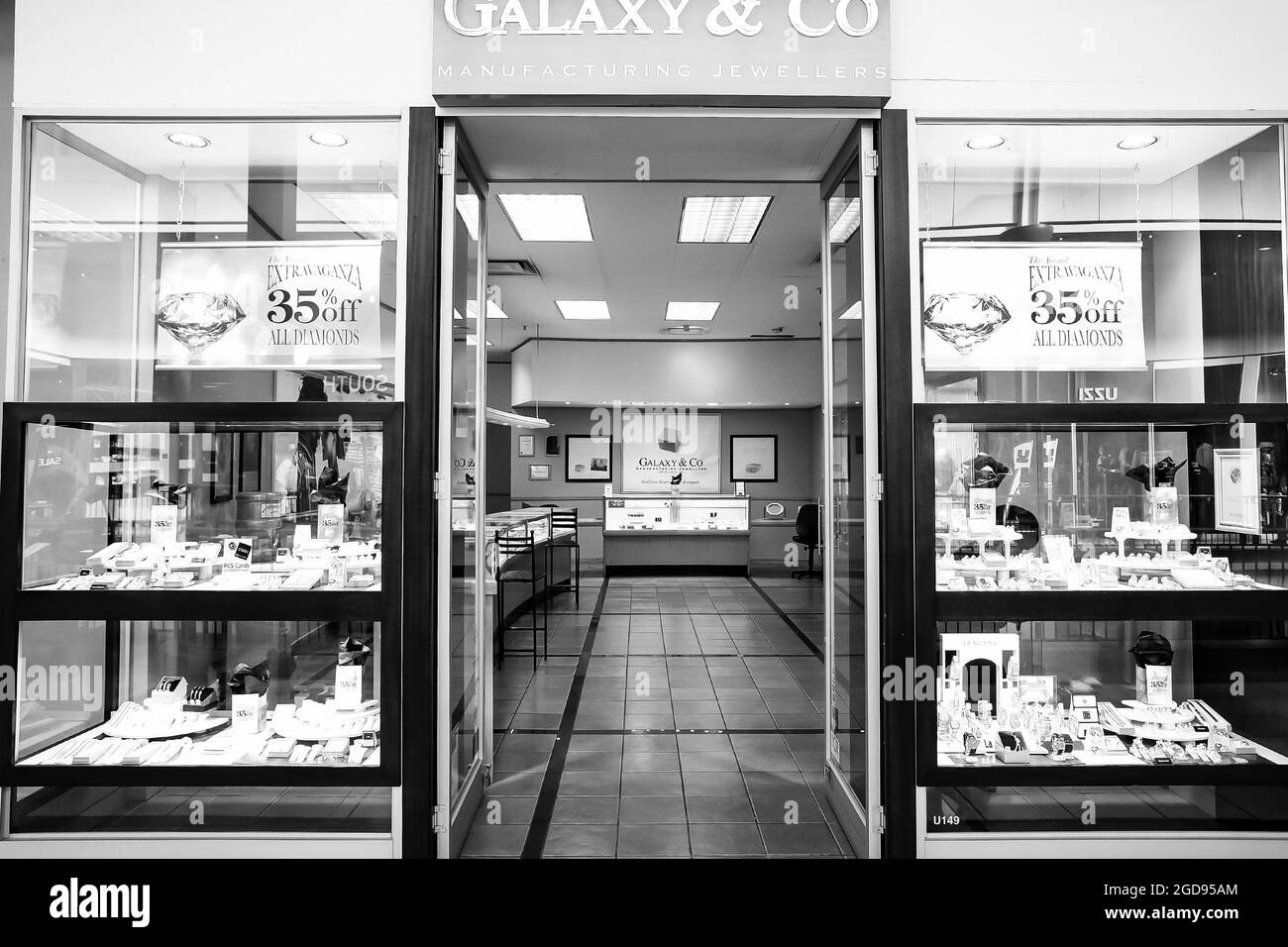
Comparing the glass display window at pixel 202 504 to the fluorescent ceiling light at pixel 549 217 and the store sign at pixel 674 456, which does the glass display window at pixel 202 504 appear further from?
the store sign at pixel 674 456

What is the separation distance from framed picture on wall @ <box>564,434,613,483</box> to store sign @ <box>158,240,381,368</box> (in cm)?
864

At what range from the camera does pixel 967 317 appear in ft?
8.98

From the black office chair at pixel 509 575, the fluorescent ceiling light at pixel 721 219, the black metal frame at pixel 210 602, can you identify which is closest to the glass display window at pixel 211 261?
the black metal frame at pixel 210 602

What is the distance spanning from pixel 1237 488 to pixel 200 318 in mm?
4058

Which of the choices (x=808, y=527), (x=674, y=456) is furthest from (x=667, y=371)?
(x=808, y=527)

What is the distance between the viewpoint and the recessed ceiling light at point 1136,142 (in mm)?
2668

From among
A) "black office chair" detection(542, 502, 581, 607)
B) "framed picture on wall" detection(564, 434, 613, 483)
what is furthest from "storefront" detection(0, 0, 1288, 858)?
"framed picture on wall" detection(564, 434, 613, 483)

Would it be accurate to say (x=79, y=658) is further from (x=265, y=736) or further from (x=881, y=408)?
(x=881, y=408)

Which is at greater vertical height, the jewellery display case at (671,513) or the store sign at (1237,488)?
the store sign at (1237,488)

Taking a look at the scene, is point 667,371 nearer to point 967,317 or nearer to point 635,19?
point 967,317

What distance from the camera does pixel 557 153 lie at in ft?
9.52

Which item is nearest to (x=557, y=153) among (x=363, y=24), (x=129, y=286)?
(x=363, y=24)

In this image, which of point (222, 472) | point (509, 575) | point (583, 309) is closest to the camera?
point (222, 472)

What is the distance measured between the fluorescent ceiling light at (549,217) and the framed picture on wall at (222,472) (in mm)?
2604
